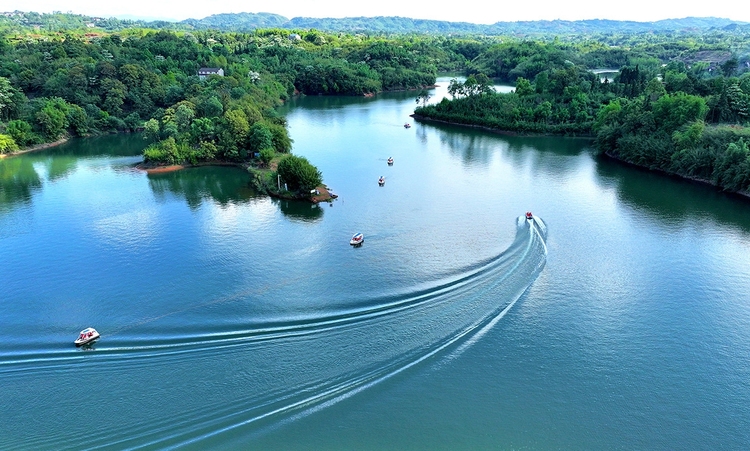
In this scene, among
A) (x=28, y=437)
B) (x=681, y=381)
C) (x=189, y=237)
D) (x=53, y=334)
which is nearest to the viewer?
(x=28, y=437)

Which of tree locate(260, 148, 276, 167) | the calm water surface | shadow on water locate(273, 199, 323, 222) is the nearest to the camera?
the calm water surface

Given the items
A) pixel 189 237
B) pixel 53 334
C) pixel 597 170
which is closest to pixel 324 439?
pixel 53 334

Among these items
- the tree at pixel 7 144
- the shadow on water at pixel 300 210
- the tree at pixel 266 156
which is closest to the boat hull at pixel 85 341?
the shadow on water at pixel 300 210

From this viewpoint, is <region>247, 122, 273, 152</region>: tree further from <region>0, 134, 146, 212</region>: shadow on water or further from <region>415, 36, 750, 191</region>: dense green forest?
<region>415, 36, 750, 191</region>: dense green forest

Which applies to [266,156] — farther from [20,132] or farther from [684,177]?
[684,177]

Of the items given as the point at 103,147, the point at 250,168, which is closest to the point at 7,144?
the point at 103,147

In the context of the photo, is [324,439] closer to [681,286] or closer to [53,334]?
[53,334]

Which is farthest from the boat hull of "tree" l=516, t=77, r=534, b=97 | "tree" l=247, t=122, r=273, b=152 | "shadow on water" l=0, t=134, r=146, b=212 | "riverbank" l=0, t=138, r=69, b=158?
"tree" l=516, t=77, r=534, b=97

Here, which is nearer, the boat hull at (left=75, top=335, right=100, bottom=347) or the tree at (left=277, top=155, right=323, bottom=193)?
the boat hull at (left=75, top=335, right=100, bottom=347)
